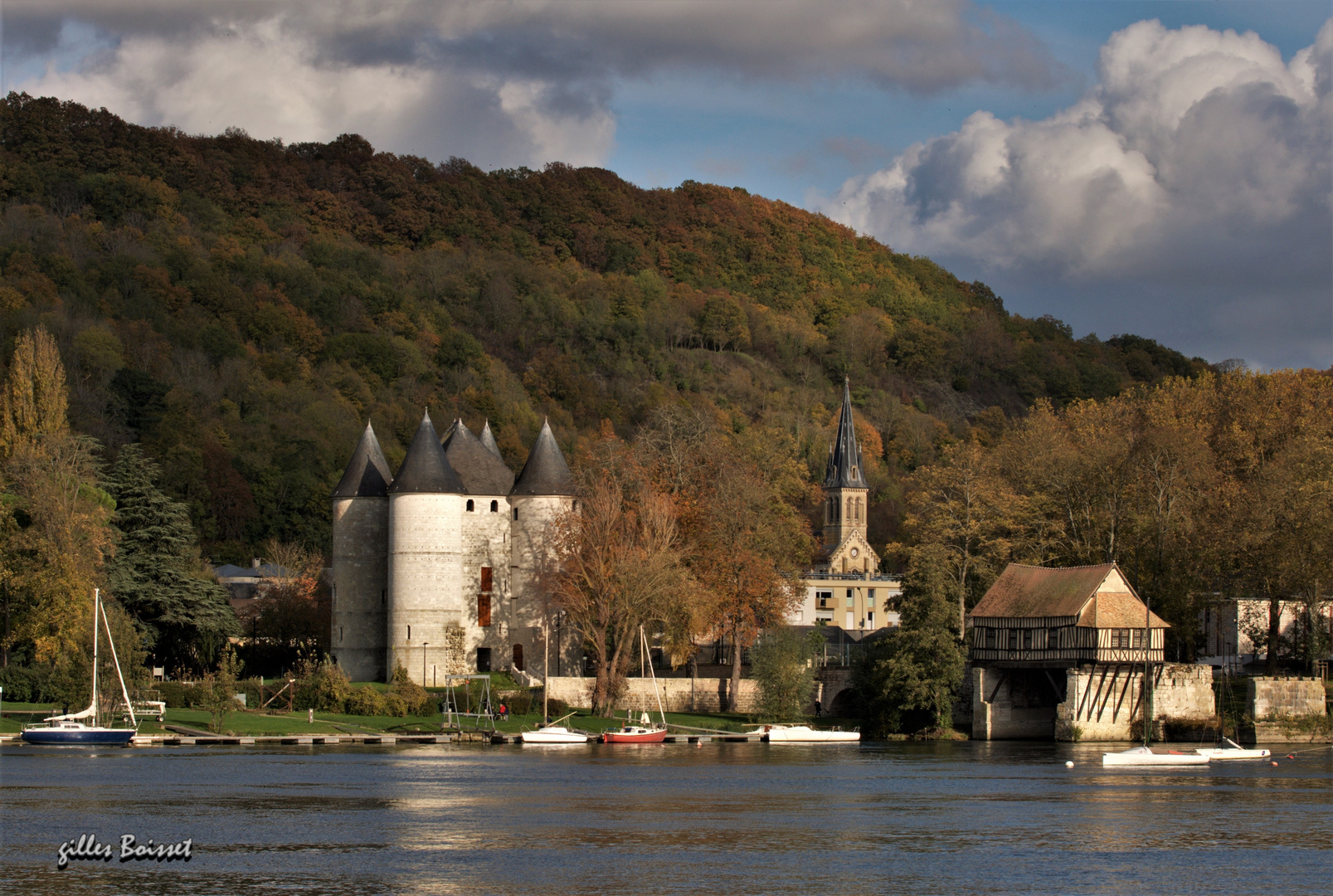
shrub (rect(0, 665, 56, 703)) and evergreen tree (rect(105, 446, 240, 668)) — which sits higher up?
evergreen tree (rect(105, 446, 240, 668))

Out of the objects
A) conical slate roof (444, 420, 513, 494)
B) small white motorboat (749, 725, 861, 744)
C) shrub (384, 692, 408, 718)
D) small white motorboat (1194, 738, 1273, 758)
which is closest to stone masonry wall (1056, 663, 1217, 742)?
small white motorboat (1194, 738, 1273, 758)

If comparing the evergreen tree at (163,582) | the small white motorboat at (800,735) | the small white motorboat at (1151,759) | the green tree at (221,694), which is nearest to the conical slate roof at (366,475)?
the evergreen tree at (163,582)

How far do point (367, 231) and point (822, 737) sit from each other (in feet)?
387

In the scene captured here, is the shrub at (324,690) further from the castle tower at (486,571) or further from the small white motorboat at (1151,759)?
the small white motorboat at (1151,759)

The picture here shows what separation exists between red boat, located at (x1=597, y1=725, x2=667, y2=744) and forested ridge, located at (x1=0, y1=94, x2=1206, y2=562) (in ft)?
137

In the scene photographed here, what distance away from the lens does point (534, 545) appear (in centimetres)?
6994

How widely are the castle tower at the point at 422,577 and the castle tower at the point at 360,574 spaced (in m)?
2.47

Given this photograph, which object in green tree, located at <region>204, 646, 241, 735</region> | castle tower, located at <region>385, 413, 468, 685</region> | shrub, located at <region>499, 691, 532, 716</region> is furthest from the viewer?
castle tower, located at <region>385, 413, 468, 685</region>

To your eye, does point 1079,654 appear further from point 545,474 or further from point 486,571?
point 486,571

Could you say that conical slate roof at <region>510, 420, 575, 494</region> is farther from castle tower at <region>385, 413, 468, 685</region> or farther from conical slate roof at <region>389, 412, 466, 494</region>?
castle tower at <region>385, 413, 468, 685</region>

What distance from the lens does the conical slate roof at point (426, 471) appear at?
68562 millimetres

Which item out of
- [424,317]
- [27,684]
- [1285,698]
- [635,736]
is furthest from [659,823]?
[424,317]

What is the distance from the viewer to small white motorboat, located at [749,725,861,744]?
198 ft

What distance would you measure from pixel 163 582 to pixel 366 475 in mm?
10463
